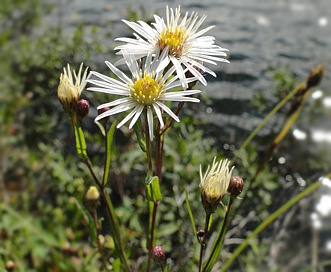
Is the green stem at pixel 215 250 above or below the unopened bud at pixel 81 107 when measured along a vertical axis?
below

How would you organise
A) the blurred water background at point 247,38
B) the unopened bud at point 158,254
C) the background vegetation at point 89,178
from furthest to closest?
1. the blurred water background at point 247,38
2. the background vegetation at point 89,178
3. the unopened bud at point 158,254

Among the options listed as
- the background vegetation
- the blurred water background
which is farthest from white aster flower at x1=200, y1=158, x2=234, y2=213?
the blurred water background

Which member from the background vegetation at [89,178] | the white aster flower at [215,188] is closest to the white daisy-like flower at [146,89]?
the white aster flower at [215,188]

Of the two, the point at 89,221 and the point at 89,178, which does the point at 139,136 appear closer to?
the point at 89,221

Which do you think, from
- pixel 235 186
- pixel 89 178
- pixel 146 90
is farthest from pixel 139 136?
pixel 89 178

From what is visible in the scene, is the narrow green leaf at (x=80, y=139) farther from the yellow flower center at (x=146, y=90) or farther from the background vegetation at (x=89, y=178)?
the background vegetation at (x=89, y=178)

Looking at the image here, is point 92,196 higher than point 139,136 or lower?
lower
